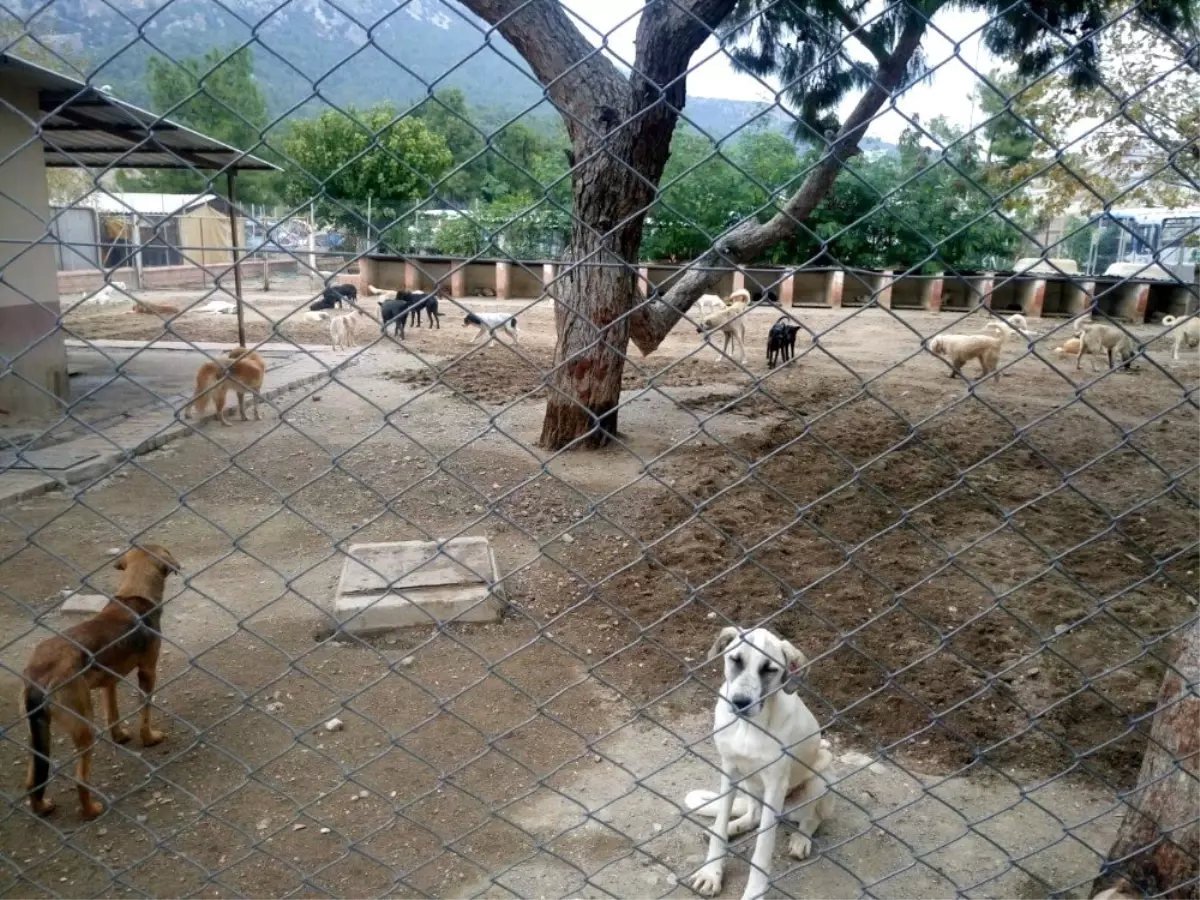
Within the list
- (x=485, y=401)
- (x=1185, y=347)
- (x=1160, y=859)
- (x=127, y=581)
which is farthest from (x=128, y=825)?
(x=1185, y=347)

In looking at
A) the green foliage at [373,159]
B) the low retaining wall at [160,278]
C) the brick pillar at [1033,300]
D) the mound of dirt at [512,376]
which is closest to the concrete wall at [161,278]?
the low retaining wall at [160,278]

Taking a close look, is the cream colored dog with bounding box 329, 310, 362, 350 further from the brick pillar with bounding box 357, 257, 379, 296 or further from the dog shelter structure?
the brick pillar with bounding box 357, 257, 379, 296

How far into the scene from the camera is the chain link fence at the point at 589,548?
5.60 feet

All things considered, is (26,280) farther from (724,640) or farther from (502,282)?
(502,282)

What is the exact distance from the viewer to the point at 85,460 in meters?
6.62

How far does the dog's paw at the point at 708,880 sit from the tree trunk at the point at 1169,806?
39.1 inches

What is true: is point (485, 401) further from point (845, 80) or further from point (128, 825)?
point (128, 825)

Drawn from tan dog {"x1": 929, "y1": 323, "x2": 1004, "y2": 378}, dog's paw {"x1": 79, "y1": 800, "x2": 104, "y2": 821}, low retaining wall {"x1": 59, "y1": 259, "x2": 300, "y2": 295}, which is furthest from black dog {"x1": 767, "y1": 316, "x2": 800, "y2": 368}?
low retaining wall {"x1": 59, "y1": 259, "x2": 300, "y2": 295}

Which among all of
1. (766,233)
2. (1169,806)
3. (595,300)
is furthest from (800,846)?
(766,233)

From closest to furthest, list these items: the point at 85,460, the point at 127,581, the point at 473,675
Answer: the point at 127,581 → the point at 473,675 → the point at 85,460

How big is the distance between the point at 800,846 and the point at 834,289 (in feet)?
64.7

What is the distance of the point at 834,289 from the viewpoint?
21.1 m

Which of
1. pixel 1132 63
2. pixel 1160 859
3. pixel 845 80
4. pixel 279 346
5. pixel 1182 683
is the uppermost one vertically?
pixel 1132 63

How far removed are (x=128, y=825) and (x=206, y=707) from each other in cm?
80
